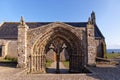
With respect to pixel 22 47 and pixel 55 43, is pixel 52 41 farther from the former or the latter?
pixel 22 47

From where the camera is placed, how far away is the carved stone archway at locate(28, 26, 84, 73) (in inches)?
633

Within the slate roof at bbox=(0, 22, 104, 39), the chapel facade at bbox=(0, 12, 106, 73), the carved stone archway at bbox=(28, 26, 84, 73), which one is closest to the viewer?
the chapel facade at bbox=(0, 12, 106, 73)

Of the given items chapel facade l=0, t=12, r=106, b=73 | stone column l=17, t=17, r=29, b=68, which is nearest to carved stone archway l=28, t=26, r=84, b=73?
chapel facade l=0, t=12, r=106, b=73

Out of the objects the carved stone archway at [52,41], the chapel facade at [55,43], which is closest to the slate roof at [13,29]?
the chapel facade at [55,43]

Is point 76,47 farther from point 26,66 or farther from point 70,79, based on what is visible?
point 70,79

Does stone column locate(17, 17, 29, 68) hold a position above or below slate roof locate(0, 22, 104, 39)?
below

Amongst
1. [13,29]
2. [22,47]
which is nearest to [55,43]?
→ [22,47]

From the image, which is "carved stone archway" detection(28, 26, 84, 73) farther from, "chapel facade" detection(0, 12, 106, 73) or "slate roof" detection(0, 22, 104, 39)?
"slate roof" detection(0, 22, 104, 39)

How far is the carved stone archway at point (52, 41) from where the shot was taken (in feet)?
52.7

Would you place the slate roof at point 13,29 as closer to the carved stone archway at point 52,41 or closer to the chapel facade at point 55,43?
the chapel facade at point 55,43

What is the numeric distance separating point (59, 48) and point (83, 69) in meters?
2.92

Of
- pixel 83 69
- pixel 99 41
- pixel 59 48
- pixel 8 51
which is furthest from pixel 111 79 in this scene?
pixel 8 51

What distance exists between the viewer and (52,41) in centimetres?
1669

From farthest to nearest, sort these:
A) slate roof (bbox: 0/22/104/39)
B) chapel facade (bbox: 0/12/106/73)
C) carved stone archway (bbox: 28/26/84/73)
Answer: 1. slate roof (bbox: 0/22/104/39)
2. carved stone archway (bbox: 28/26/84/73)
3. chapel facade (bbox: 0/12/106/73)
